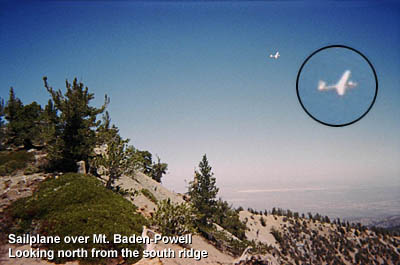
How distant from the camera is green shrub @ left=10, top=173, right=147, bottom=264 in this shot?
352 inches

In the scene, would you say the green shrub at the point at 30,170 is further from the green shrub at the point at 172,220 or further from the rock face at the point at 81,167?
the green shrub at the point at 172,220

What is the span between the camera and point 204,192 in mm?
24953

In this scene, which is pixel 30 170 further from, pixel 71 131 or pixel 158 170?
pixel 158 170

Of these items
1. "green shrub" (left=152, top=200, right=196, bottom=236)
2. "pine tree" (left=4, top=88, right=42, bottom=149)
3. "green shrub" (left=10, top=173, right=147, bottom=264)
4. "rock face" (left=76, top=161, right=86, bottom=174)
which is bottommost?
"green shrub" (left=152, top=200, right=196, bottom=236)

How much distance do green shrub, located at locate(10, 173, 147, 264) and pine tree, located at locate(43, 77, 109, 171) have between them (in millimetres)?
2772

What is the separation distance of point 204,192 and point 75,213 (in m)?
16.8

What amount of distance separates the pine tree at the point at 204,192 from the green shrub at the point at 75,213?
489 inches

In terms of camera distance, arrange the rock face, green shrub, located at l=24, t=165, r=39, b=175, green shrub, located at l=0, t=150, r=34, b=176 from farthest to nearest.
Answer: green shrub, located at l=0, t=150, r=34, b=176
the rock face
green shrub, located at l=24, t=165, r=39, b=175

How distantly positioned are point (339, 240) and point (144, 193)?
59.8m

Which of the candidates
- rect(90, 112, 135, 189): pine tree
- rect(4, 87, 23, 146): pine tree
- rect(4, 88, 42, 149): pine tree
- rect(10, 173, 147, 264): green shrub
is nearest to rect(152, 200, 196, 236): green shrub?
rect(10, 173, 147, 264): green shrub

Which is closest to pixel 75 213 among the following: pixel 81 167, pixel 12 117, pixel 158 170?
pixel 81 167

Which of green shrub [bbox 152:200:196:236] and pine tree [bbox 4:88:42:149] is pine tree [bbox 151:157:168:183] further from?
green shrub [bbox 152:200:196:236]

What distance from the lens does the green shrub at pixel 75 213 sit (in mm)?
8938

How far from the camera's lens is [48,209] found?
34.8 ft
